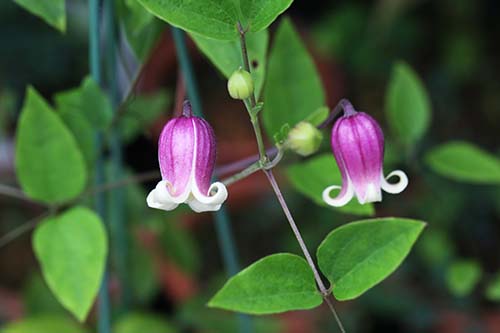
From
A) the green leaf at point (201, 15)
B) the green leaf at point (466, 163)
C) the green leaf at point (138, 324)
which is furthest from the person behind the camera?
the green leaf at point (138, 324)

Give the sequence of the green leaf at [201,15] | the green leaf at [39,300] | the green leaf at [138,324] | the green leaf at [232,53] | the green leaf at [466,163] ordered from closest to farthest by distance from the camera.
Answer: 1. the green leaf at [201,15]
2. the green leaf at [232,53]
3. the green leaf at [466,163]
4. the green leaf at [138,324]
5. the green leaf at [39,300]

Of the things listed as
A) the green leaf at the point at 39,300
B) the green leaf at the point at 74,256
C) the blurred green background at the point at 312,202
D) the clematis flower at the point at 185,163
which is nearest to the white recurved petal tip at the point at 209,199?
the clematis flower at the point at 185,163

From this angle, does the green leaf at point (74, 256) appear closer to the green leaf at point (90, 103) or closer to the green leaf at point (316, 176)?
the green leaf at point (90, 103)

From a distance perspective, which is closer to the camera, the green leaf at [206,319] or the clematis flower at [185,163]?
the clematis flower at [185,163]

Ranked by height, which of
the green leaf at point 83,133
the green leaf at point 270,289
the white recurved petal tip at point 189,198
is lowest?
the green leaf at point 270,289

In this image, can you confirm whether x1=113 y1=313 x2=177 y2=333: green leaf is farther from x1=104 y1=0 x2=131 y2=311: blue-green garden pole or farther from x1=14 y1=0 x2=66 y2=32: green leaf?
x1=14 y1=0 x2=66 y2=32: green leaf

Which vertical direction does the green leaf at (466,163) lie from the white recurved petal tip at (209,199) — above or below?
above

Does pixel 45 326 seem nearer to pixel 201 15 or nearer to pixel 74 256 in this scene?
pixel 74 256
